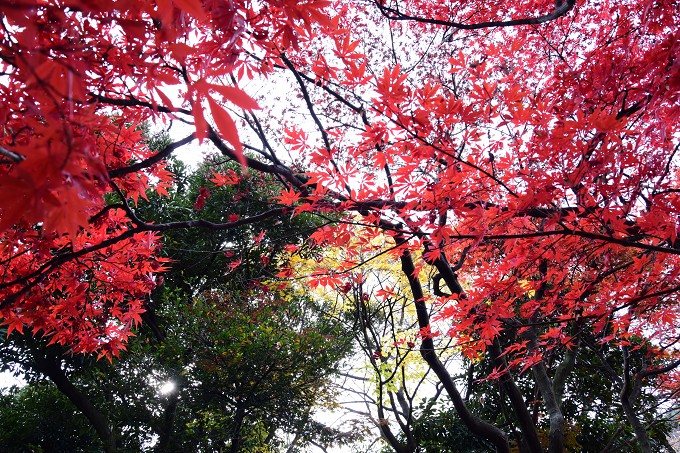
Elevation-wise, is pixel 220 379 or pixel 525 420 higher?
pixel 220 379

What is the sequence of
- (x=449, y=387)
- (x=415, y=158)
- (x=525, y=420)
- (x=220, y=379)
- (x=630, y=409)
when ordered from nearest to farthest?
(x=415, y=158), (x=525, y=420), (x=449, y=387), (x=630, y=409), (x=220, y=379)

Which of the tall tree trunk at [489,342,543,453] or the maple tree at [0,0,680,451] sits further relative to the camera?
the tall tree trunk at [489,342,543,453]

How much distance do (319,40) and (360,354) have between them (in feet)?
21.9

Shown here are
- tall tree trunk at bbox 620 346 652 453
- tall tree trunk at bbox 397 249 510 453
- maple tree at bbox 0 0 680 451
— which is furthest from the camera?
tall tree trunk at bbox 620 346 652 453

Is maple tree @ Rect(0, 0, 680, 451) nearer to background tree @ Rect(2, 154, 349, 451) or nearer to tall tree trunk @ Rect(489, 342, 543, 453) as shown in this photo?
tall tree trunk @ Rect(489, 342, 543, 453)

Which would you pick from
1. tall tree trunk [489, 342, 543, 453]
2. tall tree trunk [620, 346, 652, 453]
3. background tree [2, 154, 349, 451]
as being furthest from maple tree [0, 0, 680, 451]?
background tree [2, 154, 349, 451]

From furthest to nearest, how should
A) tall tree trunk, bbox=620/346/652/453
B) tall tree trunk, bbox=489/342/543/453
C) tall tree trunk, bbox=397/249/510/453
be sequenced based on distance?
tall tree trunk, bbox=620/346/652/453 → tall tree trunk, bbox=397/249/510/453 → tall tree trunk, bbox=489/342/543/453

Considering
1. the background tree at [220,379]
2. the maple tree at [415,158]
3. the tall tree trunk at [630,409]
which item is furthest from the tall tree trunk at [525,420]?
the background tree at [220,379]

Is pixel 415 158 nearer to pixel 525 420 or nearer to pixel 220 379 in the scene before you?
pixel 525 420

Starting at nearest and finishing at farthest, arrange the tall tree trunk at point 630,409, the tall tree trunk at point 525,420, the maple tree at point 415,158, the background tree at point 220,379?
the maple tree at point 415,158, the tall tree trunk at point 525,420, the tall tree trunk at point 630,409, the background tree at point 220,379

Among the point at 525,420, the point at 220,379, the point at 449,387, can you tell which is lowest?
the point at 525,420

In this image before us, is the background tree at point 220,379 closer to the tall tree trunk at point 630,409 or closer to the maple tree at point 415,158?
the maple tree at point 415,158

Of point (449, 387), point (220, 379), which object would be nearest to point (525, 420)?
point (449, 387)

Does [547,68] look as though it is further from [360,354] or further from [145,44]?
[360,354]
